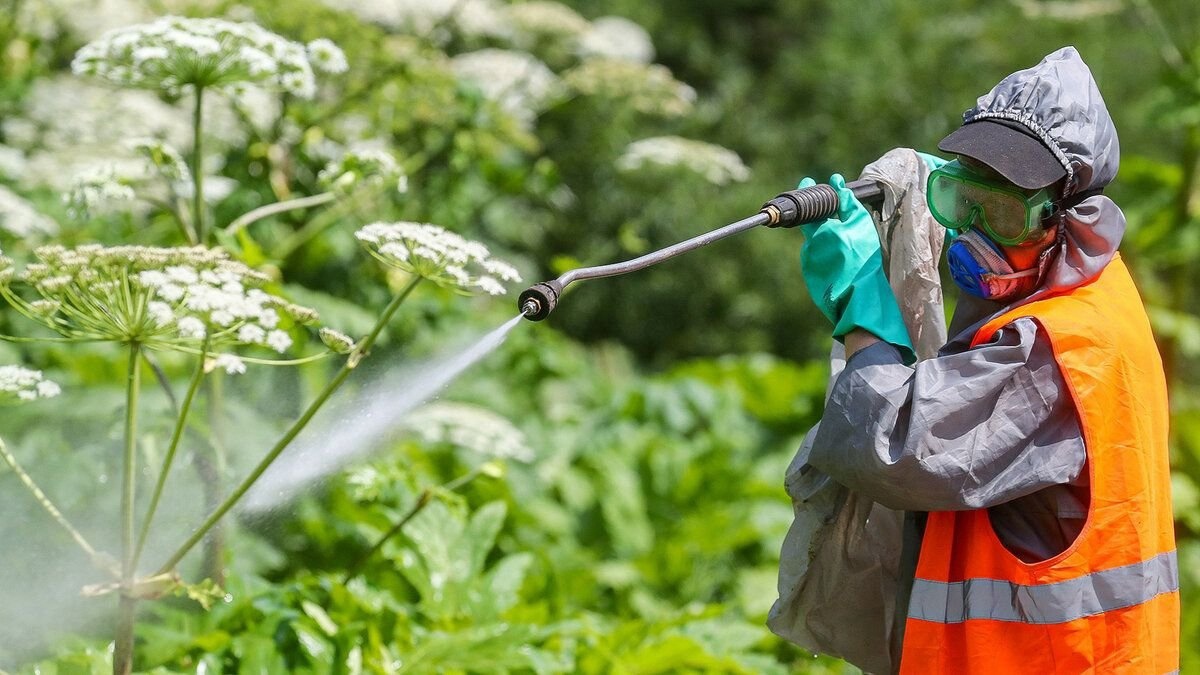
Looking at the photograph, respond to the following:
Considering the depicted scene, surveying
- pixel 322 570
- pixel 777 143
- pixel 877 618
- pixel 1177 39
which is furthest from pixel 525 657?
pixel 777 143

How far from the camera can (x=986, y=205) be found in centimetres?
230

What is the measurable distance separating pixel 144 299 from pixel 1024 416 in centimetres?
169

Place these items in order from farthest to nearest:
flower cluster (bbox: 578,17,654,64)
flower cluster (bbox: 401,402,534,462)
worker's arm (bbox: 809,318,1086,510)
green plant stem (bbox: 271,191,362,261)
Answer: flower cluster (bbox: 578,17,654,64), flower cluster (bbox: 401,402,534,462), green plant stem (bbox: 271,191,362,261), worker's arm (bbox: 809,318,1086,510)

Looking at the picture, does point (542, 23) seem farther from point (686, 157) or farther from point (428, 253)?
point (428, 253)

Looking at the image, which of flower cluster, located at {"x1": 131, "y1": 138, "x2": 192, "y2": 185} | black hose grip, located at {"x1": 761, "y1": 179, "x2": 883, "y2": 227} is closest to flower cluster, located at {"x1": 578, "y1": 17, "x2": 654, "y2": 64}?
flower cluster, located at {"x1": 131, "y1": 138, "x2": 192, "y2": 185}

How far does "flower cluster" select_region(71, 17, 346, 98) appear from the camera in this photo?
316 centimetres

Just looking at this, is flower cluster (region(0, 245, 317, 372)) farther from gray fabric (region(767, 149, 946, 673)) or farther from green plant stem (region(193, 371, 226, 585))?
gray fabric (region(767, 149, 946, 673))

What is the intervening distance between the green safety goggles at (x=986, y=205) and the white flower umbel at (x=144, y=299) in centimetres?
132

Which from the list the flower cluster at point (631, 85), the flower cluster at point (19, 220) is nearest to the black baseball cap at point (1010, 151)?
the flower cluster at point (19, 220)

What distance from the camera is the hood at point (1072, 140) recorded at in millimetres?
2238

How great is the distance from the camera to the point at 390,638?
3.54 meters

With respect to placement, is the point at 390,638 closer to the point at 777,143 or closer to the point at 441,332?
the point at 441,332

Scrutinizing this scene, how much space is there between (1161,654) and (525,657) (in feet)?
5.28

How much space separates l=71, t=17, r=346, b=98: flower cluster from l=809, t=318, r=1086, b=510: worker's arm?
193cm
